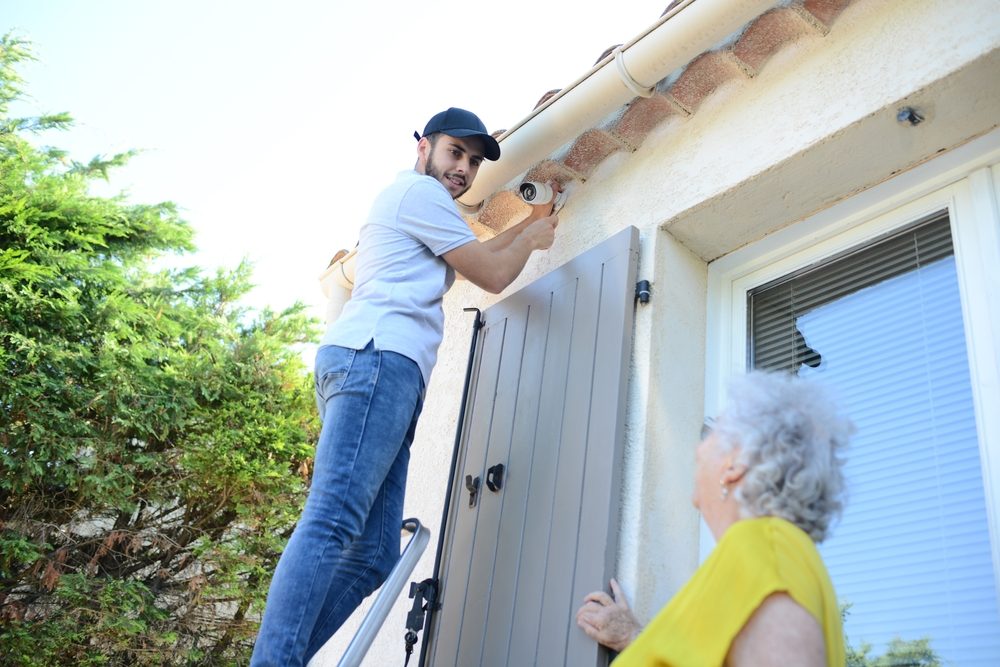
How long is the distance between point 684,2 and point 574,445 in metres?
1.30

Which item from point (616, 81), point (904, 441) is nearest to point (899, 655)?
point (904, 441)

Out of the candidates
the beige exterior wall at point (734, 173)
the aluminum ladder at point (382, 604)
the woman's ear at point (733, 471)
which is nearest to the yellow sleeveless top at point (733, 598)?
the woman's ear at point (733, 471)

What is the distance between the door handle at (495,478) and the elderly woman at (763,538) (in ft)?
3.71

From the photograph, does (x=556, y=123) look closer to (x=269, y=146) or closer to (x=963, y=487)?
(x=963, y=487)

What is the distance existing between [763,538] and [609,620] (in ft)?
2.58

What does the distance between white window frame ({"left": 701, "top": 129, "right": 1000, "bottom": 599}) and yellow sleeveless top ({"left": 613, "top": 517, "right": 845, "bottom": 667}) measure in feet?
2.45

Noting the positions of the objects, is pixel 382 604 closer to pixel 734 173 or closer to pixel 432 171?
pixel 432 171

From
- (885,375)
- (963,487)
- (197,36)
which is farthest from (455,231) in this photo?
(197,36)

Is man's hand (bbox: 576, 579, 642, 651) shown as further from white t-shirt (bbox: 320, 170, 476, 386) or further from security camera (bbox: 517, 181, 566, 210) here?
security camera (bbox: 517, 181, 566, 210)

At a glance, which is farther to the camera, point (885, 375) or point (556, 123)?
point (556, 123)

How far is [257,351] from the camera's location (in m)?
5.73

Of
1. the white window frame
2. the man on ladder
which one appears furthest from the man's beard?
the white window frame

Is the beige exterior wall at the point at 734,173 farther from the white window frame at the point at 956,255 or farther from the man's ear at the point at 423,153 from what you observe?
the man's ear at the point at 423,153

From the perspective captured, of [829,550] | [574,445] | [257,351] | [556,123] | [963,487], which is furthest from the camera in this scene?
[257,351]
